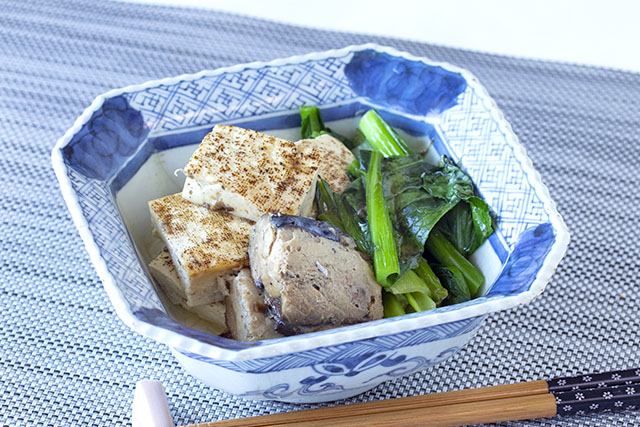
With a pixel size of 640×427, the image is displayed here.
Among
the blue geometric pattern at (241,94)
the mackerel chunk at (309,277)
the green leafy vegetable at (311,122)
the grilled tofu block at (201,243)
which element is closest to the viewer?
the mackerel chunk at (309,277)

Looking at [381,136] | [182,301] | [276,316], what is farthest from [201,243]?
[381,136]

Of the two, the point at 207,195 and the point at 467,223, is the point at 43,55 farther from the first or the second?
the point at 467,223

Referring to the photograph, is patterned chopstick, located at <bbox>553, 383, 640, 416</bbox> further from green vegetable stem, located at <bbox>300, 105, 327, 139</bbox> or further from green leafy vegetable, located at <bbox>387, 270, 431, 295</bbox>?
green vegetable stem, located at <bbox>300, 105, 327, 139</bbox>

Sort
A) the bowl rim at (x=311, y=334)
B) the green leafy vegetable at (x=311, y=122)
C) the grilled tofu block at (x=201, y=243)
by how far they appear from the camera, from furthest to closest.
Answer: the green leafy vegetable at (x=311, y=122) → the grilled tofu block at (x=201, y=243) → the bowl rim at (x=311, y=334)

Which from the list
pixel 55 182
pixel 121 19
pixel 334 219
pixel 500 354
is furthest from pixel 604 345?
pixel 121 19

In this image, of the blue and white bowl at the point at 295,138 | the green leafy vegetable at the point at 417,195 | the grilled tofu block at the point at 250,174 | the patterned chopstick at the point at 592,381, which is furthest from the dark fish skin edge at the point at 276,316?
the patterned chopstick at the point at 592,381

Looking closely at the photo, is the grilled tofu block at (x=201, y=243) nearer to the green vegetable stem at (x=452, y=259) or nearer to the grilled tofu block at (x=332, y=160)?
the grilled tofu block at (x=332, y=160)
